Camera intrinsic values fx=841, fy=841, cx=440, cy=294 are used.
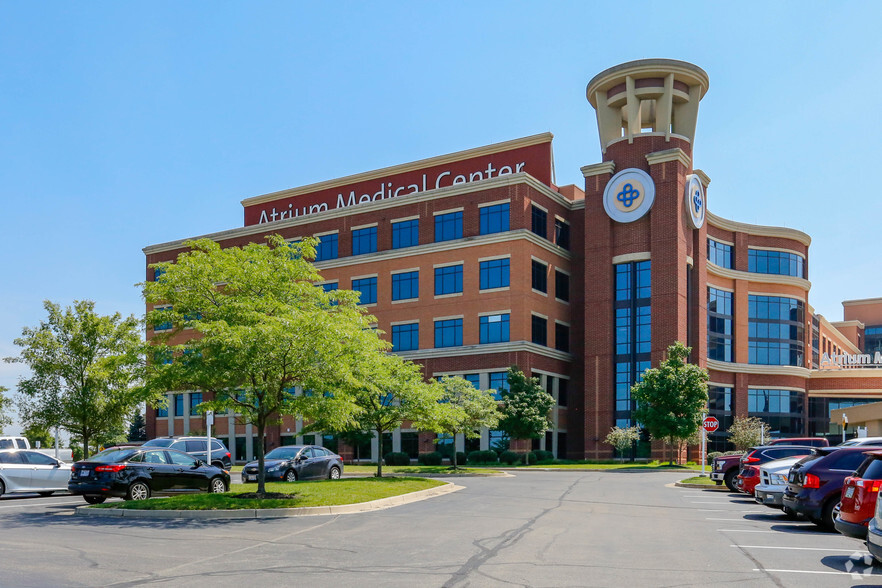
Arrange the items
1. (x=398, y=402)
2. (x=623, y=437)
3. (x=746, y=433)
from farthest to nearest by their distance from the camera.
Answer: (x=746, y=433) < (x=623, y=437) < (x=398, y=402)

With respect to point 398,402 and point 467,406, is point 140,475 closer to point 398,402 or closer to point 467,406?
point 398,402

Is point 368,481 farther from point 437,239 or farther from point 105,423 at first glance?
point 437,239

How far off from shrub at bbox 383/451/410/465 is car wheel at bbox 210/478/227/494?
115ft

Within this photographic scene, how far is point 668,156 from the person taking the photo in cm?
5972

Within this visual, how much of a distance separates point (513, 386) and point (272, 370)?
3570 cm

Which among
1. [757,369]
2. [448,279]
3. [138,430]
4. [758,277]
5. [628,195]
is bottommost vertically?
[138,430]

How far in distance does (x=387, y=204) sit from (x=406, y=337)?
10.8m

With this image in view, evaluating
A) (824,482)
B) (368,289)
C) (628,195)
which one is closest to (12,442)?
(824,482)

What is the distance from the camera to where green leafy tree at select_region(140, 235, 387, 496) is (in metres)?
21.3

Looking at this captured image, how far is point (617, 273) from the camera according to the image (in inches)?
2437

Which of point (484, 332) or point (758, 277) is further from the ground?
point (758, 277)

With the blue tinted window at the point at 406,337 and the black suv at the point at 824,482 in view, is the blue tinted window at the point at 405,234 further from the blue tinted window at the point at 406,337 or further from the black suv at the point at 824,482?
the black suv at the point at 824,482

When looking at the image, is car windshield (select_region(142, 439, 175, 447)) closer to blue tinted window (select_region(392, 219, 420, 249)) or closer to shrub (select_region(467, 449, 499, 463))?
shrub (select_region(467, 449, 499, 463))

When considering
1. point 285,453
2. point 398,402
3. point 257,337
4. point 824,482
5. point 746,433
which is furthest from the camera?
point 746,433
